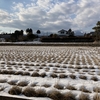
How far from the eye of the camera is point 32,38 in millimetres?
47438

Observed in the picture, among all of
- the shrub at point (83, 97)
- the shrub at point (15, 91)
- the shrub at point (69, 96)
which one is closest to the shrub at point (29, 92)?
the shrub at point (15, 91)

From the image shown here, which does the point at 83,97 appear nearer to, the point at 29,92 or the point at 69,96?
the point at 69,96

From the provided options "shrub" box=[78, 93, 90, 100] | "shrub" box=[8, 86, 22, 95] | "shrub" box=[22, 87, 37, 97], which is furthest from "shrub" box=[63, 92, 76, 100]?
"shrub" box=[8, 86, 22, 95]

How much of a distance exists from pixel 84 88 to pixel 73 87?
0.90 feet

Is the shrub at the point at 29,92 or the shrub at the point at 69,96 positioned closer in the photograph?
the shrub at the point at 69,96

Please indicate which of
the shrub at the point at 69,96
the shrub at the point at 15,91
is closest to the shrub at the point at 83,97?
the shrub at the point at 69,96

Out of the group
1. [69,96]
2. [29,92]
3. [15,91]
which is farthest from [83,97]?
[15,91]

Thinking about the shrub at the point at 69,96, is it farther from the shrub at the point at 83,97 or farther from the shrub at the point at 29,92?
the shrub at the point at 29,92

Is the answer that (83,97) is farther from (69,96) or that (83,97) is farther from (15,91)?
(15,91)

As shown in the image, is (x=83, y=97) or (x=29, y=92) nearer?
(x=83, y=97)

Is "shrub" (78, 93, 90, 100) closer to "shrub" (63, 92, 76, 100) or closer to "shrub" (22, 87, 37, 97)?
"shrub" (63, 92, 76, 100)

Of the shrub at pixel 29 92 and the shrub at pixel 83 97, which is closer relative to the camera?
the shrub at pixel 83 97

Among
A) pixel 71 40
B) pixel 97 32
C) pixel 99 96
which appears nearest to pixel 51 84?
pixel 99 96

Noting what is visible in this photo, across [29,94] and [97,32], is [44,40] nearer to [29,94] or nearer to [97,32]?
[97,32]
